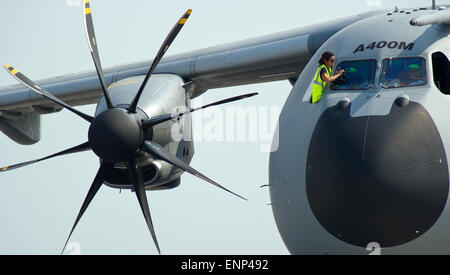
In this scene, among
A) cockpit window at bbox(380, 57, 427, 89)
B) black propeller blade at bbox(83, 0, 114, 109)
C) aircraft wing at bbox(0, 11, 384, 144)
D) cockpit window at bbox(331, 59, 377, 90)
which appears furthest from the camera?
aircraft wing at bbox(0, 11, 384, 144)

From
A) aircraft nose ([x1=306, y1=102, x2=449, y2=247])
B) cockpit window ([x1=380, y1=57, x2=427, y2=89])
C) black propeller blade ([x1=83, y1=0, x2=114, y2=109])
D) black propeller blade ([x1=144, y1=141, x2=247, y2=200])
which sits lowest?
aircraft nose ([x1=306, y1=102, x2=449, y2=247])

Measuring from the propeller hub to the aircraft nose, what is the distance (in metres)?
4.08

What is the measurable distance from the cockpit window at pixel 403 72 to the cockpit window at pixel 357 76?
11 cm

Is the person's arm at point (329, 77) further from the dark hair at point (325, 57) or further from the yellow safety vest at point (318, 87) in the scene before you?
the dark hair at point (325, 57)

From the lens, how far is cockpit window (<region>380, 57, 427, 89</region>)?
684 centimetres

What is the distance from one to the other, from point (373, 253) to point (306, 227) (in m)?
0.76

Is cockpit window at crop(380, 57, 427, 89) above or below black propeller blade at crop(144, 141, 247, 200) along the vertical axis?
below

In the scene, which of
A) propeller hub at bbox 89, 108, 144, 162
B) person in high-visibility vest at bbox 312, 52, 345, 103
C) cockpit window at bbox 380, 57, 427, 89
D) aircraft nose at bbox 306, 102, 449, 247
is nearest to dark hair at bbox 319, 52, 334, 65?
person in high-visibility vest at bbox 312, 52, 345, 103

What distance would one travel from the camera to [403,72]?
22.8ft

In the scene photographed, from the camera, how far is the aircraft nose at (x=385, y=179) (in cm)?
611

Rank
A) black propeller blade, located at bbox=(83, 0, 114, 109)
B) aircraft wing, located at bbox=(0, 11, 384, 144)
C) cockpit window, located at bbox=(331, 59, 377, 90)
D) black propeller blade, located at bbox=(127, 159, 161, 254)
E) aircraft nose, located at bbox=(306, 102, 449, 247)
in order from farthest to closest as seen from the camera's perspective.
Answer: aircraft wing, located at bbox=(0, 11, 384, 144) < black propeller blade, located at bbox=(83, 0, 114, 109) < black propeller blade, located at bbox=(127, 159, 161, 254) < cockpit window, located at bbox=(331, 59, 377, 90) < aircraft nose, located at bbox=(306, 102, 449, 247)

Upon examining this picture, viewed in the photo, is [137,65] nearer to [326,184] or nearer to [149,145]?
[149,145]

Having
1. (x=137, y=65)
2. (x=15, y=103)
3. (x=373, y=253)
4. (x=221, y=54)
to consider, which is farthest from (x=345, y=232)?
(x=15, y=103)

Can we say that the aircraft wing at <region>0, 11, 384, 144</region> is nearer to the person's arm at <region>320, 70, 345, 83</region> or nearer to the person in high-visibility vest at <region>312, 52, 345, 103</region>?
the person in high-visibility vest at <region>312, 52, 345, 103</region>
